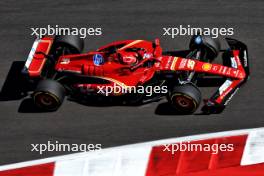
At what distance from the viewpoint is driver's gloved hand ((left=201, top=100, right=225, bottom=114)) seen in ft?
41.9

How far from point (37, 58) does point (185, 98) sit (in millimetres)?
3457

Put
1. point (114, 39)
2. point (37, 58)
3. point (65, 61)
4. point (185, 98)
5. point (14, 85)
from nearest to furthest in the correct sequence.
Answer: point (185, 98) → point (65, 61) → point (37, 58) → point (14, 85) → point (114, 39)

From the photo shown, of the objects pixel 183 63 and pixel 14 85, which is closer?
→ pixel 183 63

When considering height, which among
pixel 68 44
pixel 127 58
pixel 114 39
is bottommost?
pixel 127 58

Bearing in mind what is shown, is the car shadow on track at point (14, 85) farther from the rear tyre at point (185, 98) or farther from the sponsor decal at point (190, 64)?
the sponsor decal at point (190, 64)

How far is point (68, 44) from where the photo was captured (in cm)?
1402

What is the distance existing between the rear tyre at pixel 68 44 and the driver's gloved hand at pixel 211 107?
127 inches

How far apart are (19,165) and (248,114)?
4.76m

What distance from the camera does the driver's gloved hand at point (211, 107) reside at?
1276 centimetres

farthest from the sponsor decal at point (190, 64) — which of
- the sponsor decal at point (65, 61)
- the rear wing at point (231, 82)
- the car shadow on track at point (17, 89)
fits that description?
the car shadow on track at point (17, 89)

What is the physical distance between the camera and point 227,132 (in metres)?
12.4

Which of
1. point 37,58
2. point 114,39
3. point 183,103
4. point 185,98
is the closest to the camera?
point 185,98

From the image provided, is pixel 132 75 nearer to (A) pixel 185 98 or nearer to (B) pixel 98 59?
(B) pixel 98 59

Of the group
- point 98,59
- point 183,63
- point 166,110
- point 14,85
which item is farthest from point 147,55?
point 14,85
